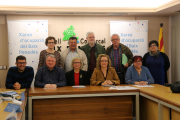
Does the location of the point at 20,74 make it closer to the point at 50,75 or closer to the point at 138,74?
the point at 50,75

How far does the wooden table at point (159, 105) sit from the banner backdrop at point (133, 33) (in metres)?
2.29

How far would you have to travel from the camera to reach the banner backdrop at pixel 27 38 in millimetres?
4734

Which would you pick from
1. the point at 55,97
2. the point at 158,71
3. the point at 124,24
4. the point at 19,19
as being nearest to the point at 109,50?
the point at 158,71

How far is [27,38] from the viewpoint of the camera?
4.79 m

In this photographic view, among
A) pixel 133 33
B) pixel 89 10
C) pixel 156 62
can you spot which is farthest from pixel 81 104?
pixel 133 33

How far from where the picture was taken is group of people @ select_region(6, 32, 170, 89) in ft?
10.1

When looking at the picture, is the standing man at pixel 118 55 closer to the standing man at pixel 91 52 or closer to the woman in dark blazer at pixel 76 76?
the standing man at pixel 91 52

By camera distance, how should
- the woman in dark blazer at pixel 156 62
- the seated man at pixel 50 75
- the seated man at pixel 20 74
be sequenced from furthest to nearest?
1. the woman in dark blazer at pixel 156 62
2. the seated man at pixel 50 75
3. the seated man at pixel 20 74

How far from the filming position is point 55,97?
265cm

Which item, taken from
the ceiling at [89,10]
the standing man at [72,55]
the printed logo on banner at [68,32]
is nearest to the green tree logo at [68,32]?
the printed logo on banner at [68,32]

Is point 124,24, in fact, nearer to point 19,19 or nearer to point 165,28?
point 165,28

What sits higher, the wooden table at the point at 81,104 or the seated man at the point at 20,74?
the seated man at the point at 20,74

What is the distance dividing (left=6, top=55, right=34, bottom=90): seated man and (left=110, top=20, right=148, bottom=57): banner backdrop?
262 centimetres

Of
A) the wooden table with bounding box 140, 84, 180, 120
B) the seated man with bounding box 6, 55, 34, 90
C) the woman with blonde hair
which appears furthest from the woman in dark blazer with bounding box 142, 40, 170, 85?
the seated man with bounding box 6, 55, 34, 90
